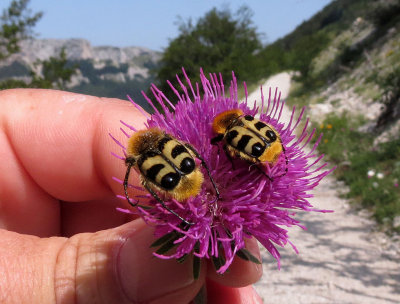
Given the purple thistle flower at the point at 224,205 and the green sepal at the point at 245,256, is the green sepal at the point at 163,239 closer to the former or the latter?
the purple thistle flower at the point at 224,205

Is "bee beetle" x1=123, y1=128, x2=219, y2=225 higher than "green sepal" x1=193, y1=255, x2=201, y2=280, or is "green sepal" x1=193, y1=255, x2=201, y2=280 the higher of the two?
"bee beetle" x1=123, y1=128, x2=219, y2=225

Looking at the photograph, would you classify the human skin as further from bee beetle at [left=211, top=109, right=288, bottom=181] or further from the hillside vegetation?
the hillside vegetation

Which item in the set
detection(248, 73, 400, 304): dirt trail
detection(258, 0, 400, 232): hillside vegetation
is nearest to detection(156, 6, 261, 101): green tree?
detection(258, 0, 400, 232): hillside vegetation

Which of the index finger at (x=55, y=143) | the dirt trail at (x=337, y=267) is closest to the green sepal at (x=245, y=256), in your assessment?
the index finger at (x=55, y=143)

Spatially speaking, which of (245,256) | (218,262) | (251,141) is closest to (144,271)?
(218,262)

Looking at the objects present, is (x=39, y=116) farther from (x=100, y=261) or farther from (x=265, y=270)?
(x=265, y=270)

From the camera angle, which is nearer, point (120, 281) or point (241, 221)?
point (241, 221)

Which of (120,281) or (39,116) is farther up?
(39,116)

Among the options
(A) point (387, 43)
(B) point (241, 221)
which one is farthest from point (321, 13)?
(B) point (241, 221)
